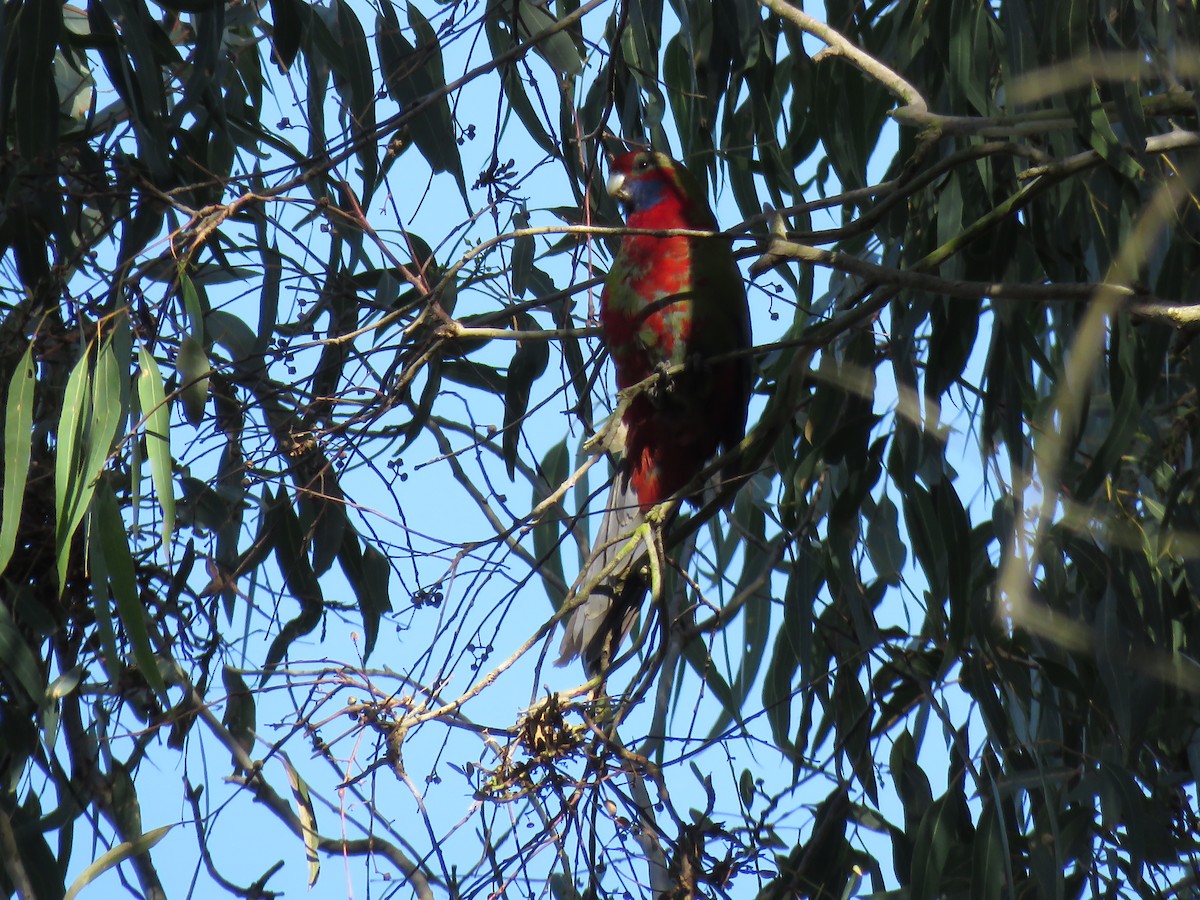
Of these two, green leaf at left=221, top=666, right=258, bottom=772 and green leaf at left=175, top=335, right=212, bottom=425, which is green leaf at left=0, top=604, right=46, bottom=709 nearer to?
green leaf at left=221, top=666, right=258, bottom=772

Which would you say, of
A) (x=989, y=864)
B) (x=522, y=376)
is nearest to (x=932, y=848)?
(x=989, y=864)

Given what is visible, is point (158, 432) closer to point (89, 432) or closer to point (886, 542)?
point (89, 432)

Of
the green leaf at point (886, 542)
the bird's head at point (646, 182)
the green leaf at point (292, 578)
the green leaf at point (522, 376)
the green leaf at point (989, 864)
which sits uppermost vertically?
the bird's head at point (646, 182)

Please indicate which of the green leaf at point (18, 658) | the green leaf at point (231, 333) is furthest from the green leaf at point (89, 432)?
the green leaf at point (231, 333)

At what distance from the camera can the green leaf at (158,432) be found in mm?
1726

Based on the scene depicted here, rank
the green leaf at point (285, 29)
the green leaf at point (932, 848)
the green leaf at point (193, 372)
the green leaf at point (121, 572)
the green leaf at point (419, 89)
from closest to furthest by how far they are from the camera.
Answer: the green leaf at point (121, 572)
the green leaf at point (193, 372)
the green leaf at point (932, 848)
the green leaf at point (285, 29)
the green leaf at point (419, 89)

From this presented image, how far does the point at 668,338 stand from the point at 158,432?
124 cm

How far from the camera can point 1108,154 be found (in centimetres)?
166

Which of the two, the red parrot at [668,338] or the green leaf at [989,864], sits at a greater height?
the red parrot at [668,338]

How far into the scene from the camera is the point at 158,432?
5.83 ft

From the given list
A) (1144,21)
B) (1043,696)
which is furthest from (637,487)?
(1144,21)

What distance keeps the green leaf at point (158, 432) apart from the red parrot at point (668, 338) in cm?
97

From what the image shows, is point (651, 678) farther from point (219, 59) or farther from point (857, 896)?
point (219, 59)

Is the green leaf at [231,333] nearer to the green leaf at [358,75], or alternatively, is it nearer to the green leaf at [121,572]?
the green leaf at [358,75]
